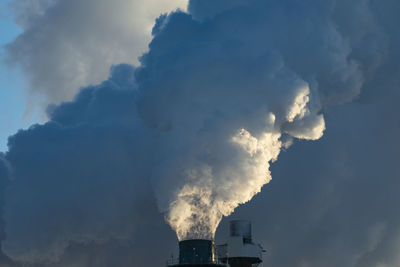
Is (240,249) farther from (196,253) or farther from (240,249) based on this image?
(196,253)

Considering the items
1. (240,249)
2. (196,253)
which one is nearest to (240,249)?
(240,249)

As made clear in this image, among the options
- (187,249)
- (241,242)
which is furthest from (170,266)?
(241,242)

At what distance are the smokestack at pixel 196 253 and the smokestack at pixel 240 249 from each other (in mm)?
18776

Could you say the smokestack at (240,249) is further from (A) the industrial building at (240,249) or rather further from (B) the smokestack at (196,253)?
(B) the smokestack at (196,253)

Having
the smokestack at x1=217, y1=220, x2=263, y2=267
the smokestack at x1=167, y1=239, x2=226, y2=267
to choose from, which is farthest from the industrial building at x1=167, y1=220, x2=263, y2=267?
the smokestack at x1=167, y1=239, x2=226, y2=267

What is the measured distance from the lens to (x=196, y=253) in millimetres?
82438

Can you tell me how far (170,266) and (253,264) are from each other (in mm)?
24626

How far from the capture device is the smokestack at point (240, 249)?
10138cm

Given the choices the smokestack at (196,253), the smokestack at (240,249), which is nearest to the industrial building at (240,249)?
the smokestack at (240,249)

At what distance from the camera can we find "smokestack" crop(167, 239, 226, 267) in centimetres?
8219

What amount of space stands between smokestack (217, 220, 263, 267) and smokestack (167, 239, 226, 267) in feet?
61.6

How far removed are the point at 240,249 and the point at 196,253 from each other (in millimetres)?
20660

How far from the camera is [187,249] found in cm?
8281

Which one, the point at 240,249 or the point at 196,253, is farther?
the point at 240,249
